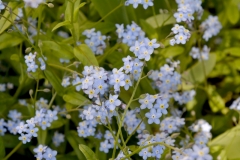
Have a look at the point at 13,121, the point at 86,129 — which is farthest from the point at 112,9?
the point at 13,121

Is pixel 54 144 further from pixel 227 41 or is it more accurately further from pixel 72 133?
pixel 227 41

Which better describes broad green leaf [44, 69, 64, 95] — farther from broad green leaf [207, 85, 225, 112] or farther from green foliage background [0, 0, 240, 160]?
broad green leaf [207, 85, 225, 112]

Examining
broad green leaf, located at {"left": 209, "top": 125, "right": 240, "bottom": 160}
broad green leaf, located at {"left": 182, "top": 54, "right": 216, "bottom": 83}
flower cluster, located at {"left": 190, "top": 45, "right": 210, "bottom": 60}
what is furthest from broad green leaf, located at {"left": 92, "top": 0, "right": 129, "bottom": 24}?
broad green leaf, located at {"left": 209, "top": 125, "right": 240, "bottom": 160}

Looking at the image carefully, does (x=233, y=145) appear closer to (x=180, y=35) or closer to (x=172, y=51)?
(x=172, y=51)

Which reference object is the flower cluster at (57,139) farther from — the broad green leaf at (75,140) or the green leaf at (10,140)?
the green leaf at (10,140)

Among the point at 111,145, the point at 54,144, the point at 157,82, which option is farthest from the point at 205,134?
the point at 54,144

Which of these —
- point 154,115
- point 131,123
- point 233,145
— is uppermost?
point 131,123

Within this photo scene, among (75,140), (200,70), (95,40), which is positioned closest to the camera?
(95,40)
